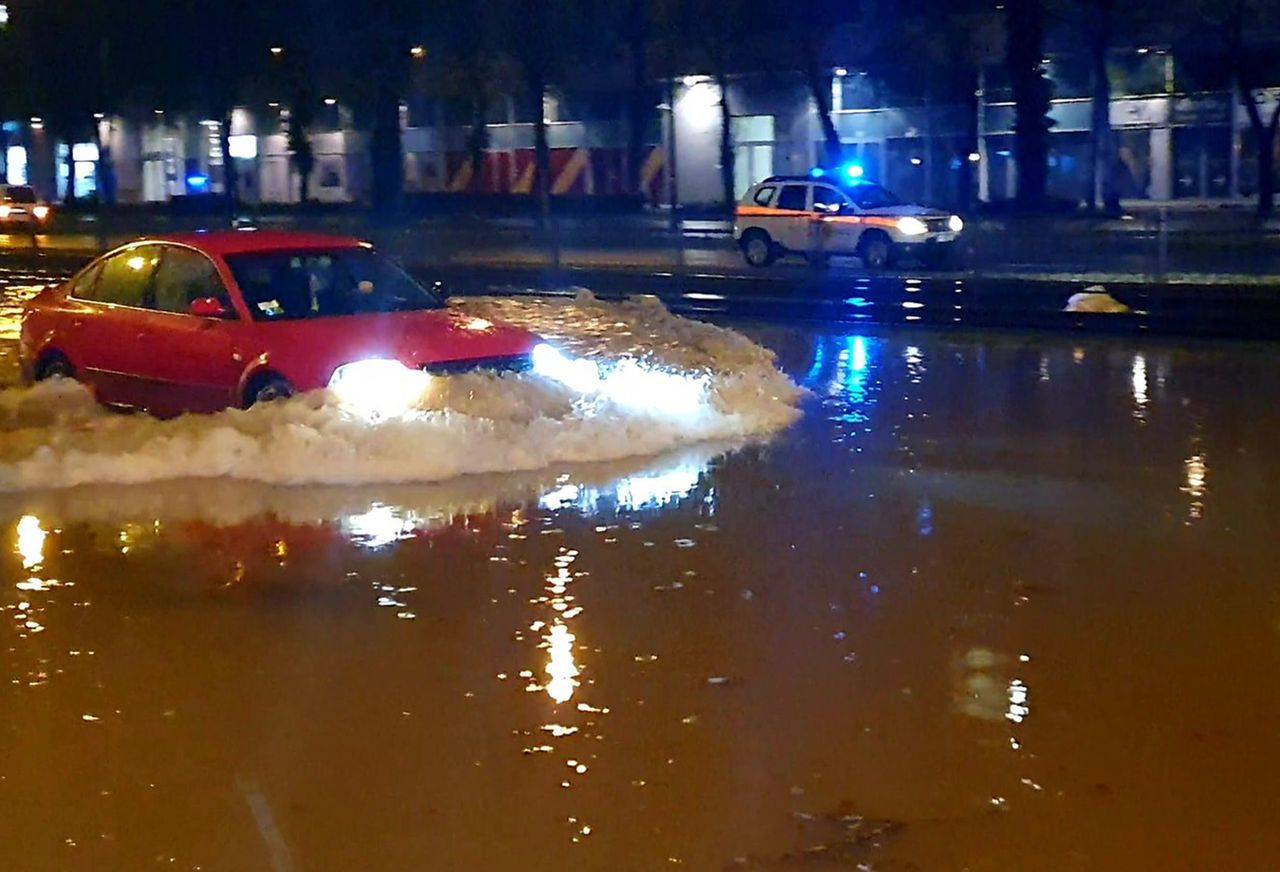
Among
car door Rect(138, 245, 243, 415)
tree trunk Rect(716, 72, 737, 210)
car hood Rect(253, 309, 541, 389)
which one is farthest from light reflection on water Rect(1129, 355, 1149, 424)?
tree trunk Rect(716, 72, 737, 210)

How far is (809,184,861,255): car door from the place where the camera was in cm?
3081

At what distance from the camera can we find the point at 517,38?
56.1 m

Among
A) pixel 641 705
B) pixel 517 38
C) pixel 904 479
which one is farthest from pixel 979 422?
pixel 517 38

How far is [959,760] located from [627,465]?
549 cm

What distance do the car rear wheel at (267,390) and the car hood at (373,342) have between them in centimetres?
9

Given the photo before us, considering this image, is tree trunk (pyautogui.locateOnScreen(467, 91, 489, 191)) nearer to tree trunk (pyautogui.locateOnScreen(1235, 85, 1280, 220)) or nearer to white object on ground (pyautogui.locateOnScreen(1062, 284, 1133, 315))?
tree trunk (pyautogui.locateOnScreen(1235, 85, 1280, 220))

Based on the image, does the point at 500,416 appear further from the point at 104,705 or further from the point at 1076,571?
the point at 104,705

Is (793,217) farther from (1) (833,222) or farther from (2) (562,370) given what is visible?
(2) (562,370)

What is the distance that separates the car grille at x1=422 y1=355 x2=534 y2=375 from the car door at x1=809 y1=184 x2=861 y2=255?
63.1ft

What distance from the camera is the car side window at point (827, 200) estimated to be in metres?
31.1

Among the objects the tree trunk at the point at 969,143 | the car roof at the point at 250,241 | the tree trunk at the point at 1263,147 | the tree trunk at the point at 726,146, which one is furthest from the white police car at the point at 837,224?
the tree trunk at the point at 726,146

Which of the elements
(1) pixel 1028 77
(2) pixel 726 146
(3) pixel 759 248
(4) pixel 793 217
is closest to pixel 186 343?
(4) pixel 793 217

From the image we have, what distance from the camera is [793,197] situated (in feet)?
104

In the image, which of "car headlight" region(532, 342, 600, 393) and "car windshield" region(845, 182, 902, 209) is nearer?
"car headlight" region(532, 342, 600, 393)
